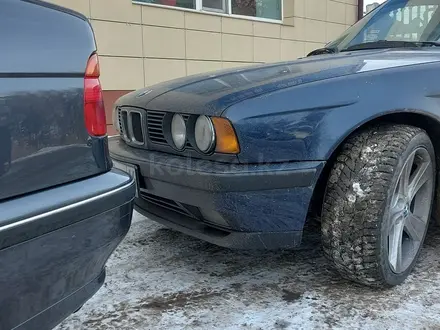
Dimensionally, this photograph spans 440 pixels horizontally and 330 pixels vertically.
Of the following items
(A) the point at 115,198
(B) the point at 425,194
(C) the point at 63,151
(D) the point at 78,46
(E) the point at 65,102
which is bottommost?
(B) the point at 425,194

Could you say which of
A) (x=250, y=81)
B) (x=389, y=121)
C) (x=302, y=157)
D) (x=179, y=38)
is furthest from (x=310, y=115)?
(x=179, y=38)

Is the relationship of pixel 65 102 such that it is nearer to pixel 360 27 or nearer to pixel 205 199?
pixel 205 199

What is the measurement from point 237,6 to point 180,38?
4.70 ft

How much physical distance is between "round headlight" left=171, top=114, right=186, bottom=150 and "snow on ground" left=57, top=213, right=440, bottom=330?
78 cm

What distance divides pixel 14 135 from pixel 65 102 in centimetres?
23

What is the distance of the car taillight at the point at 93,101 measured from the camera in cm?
167

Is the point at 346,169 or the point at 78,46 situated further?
the point at 346,169

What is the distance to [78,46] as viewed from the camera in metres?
1.63

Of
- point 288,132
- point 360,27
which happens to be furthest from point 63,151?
point 360,27

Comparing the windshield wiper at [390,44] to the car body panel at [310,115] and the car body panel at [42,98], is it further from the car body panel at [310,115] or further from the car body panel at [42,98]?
the car body panel at [42,98]

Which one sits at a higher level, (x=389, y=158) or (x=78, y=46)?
(x=78, y=46)

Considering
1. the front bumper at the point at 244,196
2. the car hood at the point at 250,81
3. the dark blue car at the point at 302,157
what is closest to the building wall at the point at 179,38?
the car hood at the point at 250,81

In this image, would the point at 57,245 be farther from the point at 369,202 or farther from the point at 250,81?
the point at 369,202

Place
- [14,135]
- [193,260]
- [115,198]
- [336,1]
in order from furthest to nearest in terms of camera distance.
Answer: [336,1] → [193,260] → [115,198] → [14,135]
